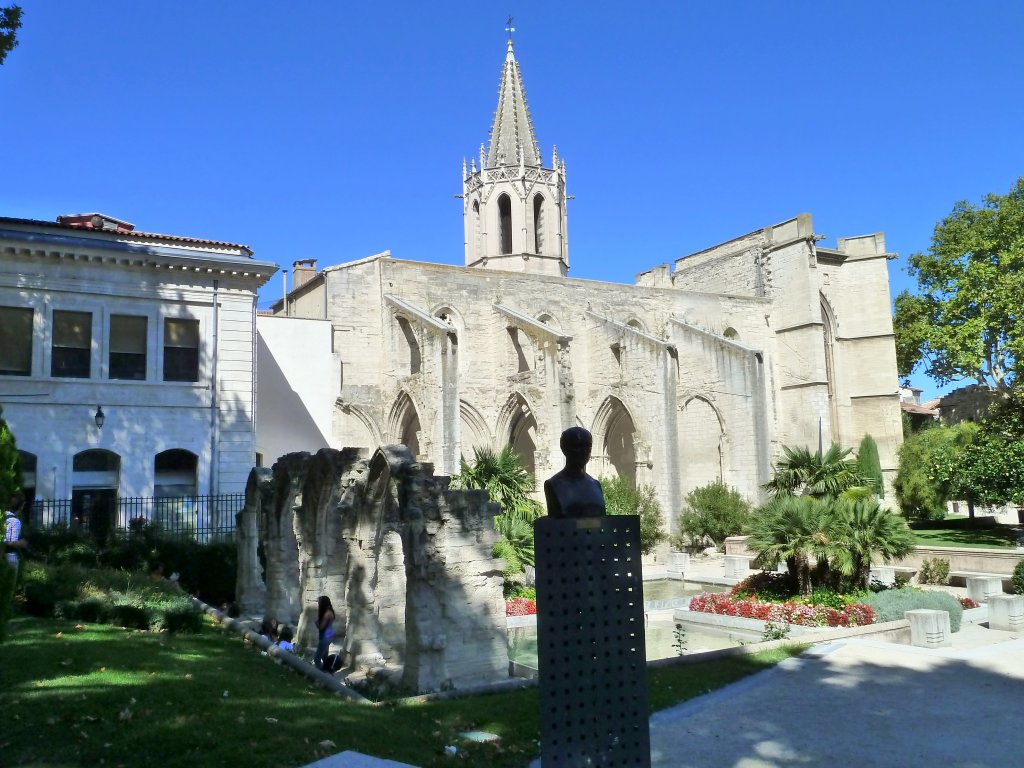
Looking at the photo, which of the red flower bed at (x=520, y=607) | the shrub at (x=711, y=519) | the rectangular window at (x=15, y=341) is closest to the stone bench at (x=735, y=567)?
the shrub at (x=711, y=519)

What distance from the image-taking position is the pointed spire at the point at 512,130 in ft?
146

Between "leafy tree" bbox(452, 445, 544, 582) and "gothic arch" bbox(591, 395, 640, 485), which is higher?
"gothic arch" bbox(591, 395, 640, 485)

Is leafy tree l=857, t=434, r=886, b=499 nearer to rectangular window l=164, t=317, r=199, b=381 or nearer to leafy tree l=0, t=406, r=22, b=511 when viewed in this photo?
rectangular window l=164, t=317, r=199, b=381

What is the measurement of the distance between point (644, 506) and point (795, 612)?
13203mm

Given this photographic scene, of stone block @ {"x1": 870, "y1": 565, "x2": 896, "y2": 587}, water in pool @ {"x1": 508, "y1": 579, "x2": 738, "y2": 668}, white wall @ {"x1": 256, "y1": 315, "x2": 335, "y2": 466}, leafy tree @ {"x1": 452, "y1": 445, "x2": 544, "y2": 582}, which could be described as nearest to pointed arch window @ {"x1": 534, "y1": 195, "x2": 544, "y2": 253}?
white wall @ {"x1": 256, "y1": 315, "x2": 335, "y2": 466}

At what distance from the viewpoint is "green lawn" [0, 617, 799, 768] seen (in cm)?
648

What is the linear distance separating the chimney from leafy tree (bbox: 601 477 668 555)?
1377 cm

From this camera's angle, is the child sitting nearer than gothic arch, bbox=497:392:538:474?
Yes

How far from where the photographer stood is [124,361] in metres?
20.3

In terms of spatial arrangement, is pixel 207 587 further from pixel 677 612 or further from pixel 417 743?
pixel 417 743

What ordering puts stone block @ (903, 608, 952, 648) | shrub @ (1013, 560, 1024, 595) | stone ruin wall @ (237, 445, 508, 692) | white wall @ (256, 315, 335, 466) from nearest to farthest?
stone ruin wall @ (237, 445, 508, 692), stone block @ (903, 608, 952, 648), shrub @ (1013, 560, 1024, 595), white wall @ (256, 315, 335, 466)

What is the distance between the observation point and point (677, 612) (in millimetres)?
15758

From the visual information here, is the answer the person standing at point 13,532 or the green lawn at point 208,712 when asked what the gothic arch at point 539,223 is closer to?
the person standing at point 13,532

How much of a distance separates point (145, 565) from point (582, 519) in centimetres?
1441
